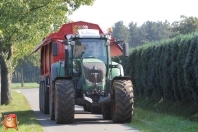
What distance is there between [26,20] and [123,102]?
11467mm

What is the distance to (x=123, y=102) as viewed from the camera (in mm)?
16062

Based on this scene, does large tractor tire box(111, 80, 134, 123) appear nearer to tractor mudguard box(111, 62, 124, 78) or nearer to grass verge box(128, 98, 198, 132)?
grass verge box(128, 98, 198, 132)

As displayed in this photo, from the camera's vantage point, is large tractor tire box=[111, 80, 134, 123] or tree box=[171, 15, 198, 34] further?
tree box=[171, 15, 198, 34]

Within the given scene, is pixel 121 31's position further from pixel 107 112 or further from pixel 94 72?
pixel 94 72

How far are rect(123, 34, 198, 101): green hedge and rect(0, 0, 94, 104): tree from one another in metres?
5.46

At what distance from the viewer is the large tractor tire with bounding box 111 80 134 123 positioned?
16078mm

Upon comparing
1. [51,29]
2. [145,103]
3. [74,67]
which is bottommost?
[145,103]

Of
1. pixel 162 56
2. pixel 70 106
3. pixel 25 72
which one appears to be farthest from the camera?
pixel 25 72

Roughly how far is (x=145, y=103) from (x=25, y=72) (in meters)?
99.2

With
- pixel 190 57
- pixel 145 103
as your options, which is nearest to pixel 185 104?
pixel 190 57

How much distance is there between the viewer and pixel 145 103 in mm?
23234

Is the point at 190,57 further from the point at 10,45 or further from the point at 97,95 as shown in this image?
the point at 10,45

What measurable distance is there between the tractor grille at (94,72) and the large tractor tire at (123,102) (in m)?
0.61

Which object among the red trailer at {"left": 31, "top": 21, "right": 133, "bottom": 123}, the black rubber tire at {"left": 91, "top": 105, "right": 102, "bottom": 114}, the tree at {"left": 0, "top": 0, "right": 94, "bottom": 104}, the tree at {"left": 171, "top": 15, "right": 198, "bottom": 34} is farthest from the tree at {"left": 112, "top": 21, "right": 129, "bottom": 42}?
the red trailer at {"left": 31, "top": 21, "right": 133, "bottom": 123}
